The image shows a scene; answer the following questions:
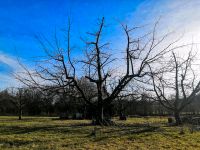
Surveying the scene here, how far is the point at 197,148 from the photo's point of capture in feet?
41.8

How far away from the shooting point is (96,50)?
23.2 meters

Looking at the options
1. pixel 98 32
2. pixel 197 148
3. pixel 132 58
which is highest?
pixel 98 32

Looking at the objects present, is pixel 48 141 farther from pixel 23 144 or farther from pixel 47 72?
pixel 47 72

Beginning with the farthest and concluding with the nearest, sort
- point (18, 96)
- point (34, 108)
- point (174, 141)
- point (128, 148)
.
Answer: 1. point (34, 108)
2. point (18, 96)
3. point (174, 141)
4. point (128, 148)

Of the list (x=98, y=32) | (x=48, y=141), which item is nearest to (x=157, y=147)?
(x=48, y=141)

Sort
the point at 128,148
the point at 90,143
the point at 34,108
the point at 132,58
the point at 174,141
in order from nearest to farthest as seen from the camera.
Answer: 1. the point at 128,148
2. the point at 90,143
3. the point at 174,141
4. the point at 132,58
5. the point at 34,108

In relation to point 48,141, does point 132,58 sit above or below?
above

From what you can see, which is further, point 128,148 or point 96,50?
point 96,50

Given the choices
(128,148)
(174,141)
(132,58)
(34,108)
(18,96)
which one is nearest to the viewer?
(128,148)

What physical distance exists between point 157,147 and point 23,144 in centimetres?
579

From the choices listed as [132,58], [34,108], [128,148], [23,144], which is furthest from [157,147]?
[34,108]

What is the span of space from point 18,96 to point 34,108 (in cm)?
3109

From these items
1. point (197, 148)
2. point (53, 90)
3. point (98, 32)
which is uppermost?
point (98, 32)

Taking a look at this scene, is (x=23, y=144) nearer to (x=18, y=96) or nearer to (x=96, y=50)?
(x=96, y=50)
